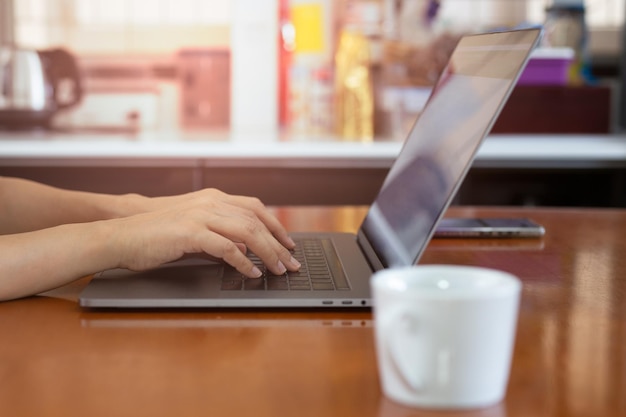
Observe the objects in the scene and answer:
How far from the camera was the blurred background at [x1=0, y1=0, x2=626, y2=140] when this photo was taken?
2.61 metres

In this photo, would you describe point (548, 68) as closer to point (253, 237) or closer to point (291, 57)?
point (291, 57)

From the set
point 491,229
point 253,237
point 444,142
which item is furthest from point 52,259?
point 491,229

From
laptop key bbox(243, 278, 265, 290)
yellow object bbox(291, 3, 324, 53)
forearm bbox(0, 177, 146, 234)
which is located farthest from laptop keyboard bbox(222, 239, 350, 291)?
yellow object bbox(291, 3, 324, 53)

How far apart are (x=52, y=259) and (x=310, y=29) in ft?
6.70

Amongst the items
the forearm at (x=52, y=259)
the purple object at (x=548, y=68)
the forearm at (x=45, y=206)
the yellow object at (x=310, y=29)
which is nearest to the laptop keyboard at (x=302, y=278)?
the forearm at (x=52, y=259)

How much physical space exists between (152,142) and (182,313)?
1.59m

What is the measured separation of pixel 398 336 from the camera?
21.5 inches

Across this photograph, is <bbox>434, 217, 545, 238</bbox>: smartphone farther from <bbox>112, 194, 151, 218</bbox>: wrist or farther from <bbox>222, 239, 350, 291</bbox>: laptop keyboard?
<bbox>112, 194, 151, 218</bbox>: wrist

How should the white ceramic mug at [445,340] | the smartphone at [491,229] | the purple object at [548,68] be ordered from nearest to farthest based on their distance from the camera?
the white ceramic mug at [445,340] < the smartphone at [491,229] < the purple object at [548,68]

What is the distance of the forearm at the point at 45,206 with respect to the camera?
117 cm

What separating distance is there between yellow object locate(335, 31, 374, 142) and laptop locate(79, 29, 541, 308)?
1.52m

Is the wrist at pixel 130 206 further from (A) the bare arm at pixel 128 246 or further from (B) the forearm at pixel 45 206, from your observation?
(A) the bare arm at pixel 128 246

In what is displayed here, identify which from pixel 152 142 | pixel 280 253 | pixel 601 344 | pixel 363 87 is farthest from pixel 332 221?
pixel 363 87

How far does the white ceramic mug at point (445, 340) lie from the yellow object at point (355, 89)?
2.04 metres
